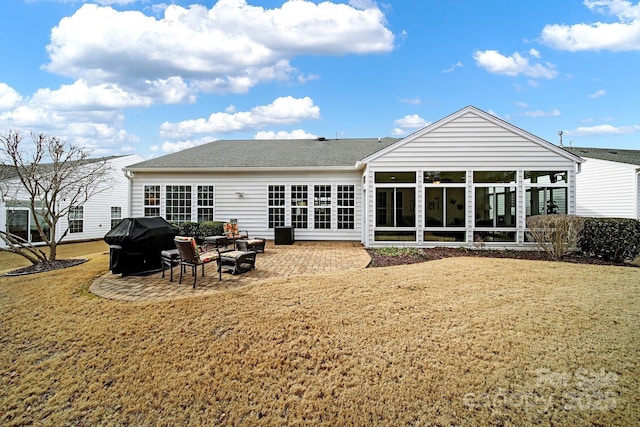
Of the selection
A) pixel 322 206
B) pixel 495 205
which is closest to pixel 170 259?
pixel 322 206

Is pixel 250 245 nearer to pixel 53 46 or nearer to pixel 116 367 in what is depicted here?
pixel 116 367

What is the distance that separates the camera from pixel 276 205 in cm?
1378

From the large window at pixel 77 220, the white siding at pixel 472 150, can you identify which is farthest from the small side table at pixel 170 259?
the large window at pixel 77 220

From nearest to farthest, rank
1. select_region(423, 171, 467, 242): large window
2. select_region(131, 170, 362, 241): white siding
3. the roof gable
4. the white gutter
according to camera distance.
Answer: the roof gable → select_region(423, 171, 467, 242): large window → the white gutter → select_region(131, 170, 362, 241): white siding

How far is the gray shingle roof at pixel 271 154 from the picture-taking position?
1351 centimetres

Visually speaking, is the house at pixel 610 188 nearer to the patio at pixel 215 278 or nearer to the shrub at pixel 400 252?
the shrub at pixel 400 252

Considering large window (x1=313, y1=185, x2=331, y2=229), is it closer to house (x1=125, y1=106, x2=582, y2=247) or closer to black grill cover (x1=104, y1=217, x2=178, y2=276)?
house (x1=125, y1=106, x2=582, y2=247)

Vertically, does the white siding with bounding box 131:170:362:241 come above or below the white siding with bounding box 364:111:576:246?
below

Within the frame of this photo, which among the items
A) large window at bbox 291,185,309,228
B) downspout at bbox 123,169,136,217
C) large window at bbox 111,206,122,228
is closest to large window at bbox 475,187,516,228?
large window at bbox 291,185,309,228

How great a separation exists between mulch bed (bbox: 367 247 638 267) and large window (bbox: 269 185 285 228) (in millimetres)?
4768

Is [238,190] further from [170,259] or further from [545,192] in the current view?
[545,192]

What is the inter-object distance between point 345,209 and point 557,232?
7.40 meters

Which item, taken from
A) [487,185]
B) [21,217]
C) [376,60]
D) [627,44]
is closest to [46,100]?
[21,217]

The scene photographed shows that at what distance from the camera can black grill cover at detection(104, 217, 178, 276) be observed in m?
7.00
